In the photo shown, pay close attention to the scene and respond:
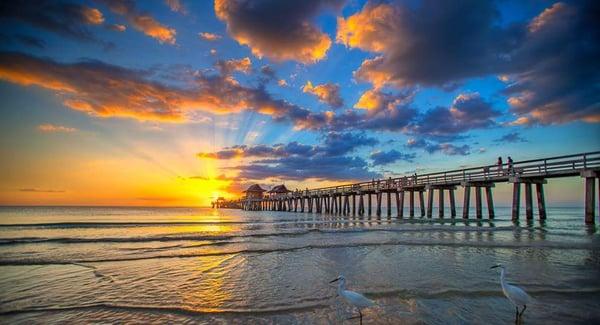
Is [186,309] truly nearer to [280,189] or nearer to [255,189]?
[280,189]

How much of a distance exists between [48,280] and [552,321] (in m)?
9.93

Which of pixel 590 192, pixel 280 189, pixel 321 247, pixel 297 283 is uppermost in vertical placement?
pixel 590 192

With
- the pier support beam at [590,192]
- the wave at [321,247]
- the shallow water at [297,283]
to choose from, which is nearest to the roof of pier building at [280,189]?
the pier support beam at [590,192]

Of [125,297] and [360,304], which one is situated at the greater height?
[360,304]

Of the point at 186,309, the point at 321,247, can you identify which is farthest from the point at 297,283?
the point at 321,247

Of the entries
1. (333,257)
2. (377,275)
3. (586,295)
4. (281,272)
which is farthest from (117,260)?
(586,295)

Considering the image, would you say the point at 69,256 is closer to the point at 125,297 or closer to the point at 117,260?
the point at 117,260

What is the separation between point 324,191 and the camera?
154 ft

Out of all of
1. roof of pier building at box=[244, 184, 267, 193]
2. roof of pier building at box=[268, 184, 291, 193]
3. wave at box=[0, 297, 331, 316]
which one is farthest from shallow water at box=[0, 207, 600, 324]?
roof of pier building at box=[244, 184, 267, 193]

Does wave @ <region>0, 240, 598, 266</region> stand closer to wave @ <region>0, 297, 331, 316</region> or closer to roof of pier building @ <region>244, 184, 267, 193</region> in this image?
wave @ <region>0, 297, 331, 316</region>

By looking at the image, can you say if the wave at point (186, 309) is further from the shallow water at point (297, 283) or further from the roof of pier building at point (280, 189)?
the roof of pier building at point (280, 189)

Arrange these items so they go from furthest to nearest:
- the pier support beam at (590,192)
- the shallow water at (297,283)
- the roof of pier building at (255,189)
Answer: the roof of pier building at (255,189) → the pier support beam at (590,192) → the shallow water at (297,283)

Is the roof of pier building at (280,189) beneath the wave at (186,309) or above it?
above

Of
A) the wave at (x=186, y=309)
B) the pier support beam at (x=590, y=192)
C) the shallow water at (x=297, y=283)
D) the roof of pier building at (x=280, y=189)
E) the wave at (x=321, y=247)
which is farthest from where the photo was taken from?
the roof of pier building at (x=280, y=189)
